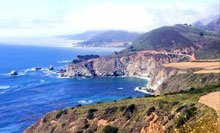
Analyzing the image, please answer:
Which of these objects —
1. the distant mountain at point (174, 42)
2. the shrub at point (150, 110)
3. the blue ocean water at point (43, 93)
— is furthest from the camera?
the distant mountain at point (174, 42)

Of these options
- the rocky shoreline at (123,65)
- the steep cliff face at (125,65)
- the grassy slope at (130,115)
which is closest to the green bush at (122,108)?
the grassy slope at (130,115)

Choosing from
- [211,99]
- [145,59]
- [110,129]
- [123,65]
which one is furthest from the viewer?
[123,65]

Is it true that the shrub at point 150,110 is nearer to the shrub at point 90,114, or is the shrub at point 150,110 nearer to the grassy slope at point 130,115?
the grassy slope at point 130,115

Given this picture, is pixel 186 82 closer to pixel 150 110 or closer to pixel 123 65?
pixel 150 110

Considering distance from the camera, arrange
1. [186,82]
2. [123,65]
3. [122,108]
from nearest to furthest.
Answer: [122,108] → [186,82] → [123,65]

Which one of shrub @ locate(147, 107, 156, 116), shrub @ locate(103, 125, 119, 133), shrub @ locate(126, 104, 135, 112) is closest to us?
shrub @ locate(103, 125, 119, 133)

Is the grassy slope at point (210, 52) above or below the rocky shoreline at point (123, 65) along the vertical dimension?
above

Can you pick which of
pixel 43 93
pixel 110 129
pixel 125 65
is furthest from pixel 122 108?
pixel 125 65

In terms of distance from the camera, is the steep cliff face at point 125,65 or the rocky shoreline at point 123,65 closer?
the rocky shoreline at point 123,65

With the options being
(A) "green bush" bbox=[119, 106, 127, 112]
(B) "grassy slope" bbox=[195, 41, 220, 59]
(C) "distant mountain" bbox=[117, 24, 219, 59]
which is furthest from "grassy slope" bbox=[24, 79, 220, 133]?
(C) "distant mountain" bbox=[117, 24, 219, 59]

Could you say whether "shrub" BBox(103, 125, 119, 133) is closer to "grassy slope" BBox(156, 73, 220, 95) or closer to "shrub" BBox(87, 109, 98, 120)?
"shrub" BBox(87, 109, 98, 120)
